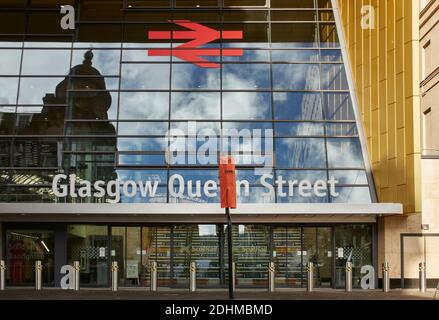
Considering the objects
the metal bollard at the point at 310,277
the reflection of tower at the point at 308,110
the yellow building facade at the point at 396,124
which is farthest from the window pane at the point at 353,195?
the metal bollard at the point at 310,277

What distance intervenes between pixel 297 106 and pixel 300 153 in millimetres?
2157

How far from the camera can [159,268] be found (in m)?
25.7

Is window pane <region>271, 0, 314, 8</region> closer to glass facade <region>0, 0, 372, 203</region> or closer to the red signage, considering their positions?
glass facade <region>0, 0, 372, 203</region>

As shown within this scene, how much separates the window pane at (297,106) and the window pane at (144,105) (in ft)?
16.0

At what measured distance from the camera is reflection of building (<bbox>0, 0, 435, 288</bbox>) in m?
24.6

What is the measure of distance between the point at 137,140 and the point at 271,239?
707 centimetres

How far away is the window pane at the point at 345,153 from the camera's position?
25.9 meters

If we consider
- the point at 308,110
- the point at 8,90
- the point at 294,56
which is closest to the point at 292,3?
the point at 294,56

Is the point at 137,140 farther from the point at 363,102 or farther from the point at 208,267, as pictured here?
the point at 363,102

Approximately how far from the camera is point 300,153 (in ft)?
85.6

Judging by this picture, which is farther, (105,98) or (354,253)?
(105,98)

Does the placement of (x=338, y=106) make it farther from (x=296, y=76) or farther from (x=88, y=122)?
(x=88, y=122)

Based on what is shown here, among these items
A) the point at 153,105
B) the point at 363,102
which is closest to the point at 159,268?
the point at 153,105

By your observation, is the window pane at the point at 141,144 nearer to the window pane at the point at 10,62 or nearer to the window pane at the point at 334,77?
the window pane at the point at 10,62
